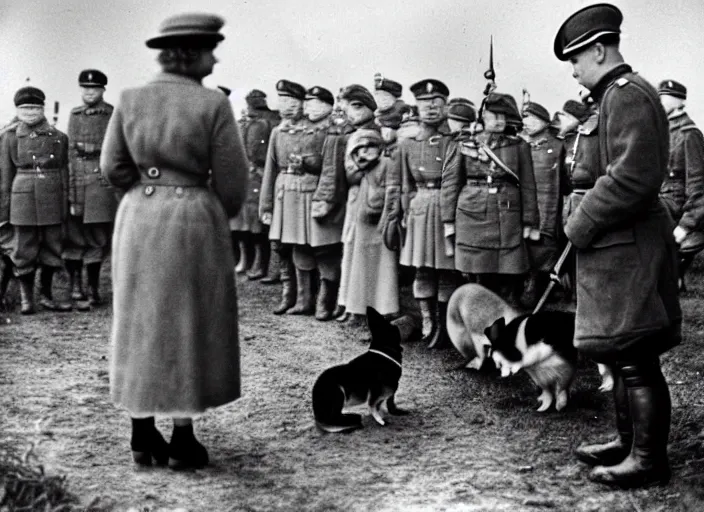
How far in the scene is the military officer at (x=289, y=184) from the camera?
8234 millimetres

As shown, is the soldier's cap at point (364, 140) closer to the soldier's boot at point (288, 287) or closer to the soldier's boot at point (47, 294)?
the soldier's boot at point (288, 287)

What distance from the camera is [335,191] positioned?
25.6 ft

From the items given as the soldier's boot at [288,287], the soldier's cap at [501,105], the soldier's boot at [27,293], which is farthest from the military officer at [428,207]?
the soldier's boot at [27,293]

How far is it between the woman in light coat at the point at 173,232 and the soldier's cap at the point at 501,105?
2941 millimetres

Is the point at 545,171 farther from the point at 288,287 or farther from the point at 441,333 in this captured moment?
the point at 288,287

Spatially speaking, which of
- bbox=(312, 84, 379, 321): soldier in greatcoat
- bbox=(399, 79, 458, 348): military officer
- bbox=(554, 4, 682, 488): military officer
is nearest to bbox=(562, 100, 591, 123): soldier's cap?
bbox=(399, 79, 458, 348): military officer

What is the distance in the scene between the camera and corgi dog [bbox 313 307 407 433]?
4.80 metres

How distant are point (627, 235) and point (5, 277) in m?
6.44

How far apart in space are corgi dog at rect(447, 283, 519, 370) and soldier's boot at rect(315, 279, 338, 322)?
1871mm

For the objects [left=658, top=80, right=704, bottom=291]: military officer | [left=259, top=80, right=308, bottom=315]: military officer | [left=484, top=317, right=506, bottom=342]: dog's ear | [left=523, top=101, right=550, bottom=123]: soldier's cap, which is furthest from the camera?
[left=523, top=101, right=550, bottom=123]: soldier's cap

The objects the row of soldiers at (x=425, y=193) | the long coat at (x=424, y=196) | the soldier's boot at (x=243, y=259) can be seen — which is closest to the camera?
the row of soldiers at (x=425, y=193)

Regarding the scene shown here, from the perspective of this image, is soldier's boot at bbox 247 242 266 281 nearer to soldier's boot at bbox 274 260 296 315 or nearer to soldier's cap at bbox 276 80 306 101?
soldier's boot at bbox 274 260 296 315

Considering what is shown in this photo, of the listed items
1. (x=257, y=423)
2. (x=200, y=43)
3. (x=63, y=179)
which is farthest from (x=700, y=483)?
(x=63, y=179)

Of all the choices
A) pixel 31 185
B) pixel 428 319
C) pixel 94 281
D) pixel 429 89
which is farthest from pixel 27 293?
pixel 429 89
